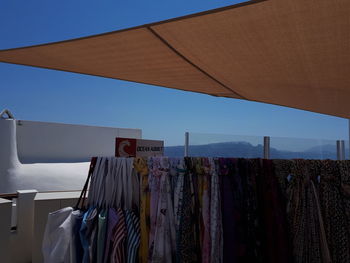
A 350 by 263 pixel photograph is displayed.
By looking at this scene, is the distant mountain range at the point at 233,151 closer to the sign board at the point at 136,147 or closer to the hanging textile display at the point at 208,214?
the sign board at the point at 136,147

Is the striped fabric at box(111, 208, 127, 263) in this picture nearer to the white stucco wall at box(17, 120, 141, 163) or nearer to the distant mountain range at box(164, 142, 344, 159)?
the distant mountain range at box(164, 142, 344, 159)

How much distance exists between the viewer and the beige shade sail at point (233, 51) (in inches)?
56.3

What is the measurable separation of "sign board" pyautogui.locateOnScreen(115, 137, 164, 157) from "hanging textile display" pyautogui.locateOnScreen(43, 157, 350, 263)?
0.70 m

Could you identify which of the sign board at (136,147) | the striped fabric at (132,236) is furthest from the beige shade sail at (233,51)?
the striped fabric at (132,236)

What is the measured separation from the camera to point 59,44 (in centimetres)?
207

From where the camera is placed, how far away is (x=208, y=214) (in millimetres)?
1184

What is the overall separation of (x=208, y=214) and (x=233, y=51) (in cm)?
126

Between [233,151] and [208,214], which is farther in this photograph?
[233,151]

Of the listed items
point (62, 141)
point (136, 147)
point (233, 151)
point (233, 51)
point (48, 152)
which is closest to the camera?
point (233, 51)

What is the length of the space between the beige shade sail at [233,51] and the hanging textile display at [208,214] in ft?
2.59

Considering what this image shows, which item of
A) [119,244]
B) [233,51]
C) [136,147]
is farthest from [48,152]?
[119,244]

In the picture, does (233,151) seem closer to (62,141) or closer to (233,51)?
(233,51)

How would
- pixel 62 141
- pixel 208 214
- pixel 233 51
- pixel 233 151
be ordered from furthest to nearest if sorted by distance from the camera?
pixel 62 141 → pixel 233 151 → pixel 233 51 → pixel 208 214

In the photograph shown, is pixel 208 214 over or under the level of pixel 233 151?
under
